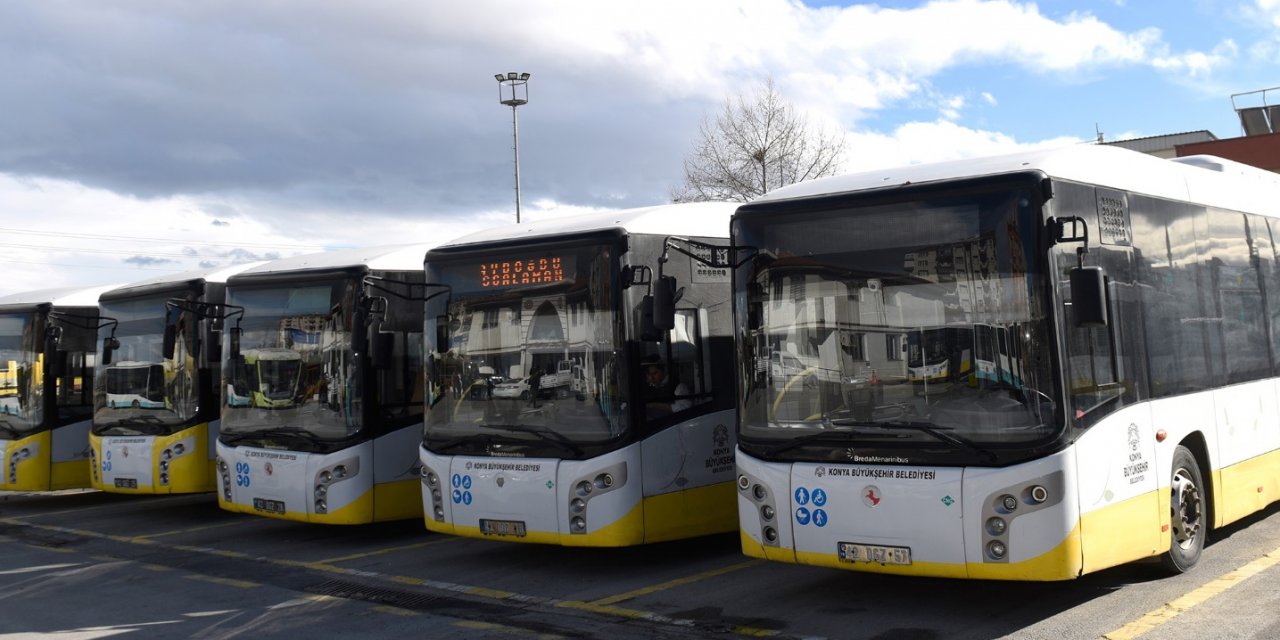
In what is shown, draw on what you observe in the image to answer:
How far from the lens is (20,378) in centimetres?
1595

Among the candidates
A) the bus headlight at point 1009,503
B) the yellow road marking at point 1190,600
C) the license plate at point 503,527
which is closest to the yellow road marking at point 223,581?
the license plate at point 503,527

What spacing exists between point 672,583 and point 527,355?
2226 mm

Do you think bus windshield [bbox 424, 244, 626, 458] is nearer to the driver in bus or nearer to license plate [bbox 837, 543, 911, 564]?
the driver in bus

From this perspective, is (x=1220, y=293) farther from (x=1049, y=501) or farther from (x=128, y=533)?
(x=128, y=533)

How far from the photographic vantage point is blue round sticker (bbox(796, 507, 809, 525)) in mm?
7758

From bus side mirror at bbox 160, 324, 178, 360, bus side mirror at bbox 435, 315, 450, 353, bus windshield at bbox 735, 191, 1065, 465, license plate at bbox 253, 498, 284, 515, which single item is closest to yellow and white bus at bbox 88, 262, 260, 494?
bus side mirror at bbox 160, 324, 178, 360

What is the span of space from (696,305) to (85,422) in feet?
32.5

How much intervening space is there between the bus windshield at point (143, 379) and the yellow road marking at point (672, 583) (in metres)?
7.18

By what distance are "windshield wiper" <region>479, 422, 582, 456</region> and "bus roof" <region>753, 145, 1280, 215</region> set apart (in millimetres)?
2647

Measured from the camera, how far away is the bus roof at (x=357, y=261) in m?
12.2

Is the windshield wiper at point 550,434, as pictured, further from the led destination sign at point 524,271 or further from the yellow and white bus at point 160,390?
the yellow and white bus at point 160,390

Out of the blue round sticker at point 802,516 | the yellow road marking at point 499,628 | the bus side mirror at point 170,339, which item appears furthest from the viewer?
the bus side mirror at point 170,339

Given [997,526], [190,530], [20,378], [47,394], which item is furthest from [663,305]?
[20,378]

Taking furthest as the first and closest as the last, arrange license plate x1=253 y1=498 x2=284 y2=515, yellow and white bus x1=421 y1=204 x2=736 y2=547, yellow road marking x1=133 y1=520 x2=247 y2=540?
1. yellow road marking x1=133 y1=520 x2=247 y2=540
2. license plate x1=253 y1=498 x2=284 y2=515
3. yellow and white bus x1=421 y1=204 x2=736 y2=547
